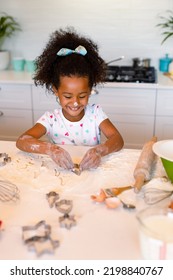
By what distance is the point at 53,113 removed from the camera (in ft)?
4.80

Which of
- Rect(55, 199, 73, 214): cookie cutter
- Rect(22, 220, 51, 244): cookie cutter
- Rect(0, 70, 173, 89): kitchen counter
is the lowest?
Rect(22, 220, 51, 244): cookie cutter

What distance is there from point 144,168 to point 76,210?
0.86 ft

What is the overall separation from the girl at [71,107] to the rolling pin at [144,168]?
159 millimetres

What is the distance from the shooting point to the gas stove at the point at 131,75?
215cm

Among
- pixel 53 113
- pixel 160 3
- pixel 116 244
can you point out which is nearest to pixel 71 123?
pixel 53 113

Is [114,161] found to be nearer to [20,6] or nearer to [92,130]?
[92,130]

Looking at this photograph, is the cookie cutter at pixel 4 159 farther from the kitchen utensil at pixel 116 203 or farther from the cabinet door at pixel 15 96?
the cabinet door at pixel 15 96

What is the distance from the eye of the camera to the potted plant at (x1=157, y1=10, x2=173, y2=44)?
7.87 feet

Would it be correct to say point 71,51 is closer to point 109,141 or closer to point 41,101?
point 109,141

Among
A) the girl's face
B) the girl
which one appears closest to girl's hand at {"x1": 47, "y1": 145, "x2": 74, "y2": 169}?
the girl

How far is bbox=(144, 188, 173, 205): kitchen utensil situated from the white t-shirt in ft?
1.94

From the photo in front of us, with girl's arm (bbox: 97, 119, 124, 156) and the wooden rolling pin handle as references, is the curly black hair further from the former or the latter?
the wooden rolling pin handle

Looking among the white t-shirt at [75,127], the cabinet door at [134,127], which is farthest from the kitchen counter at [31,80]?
the white t-shirt at [75,127]

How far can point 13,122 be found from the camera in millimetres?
2377
